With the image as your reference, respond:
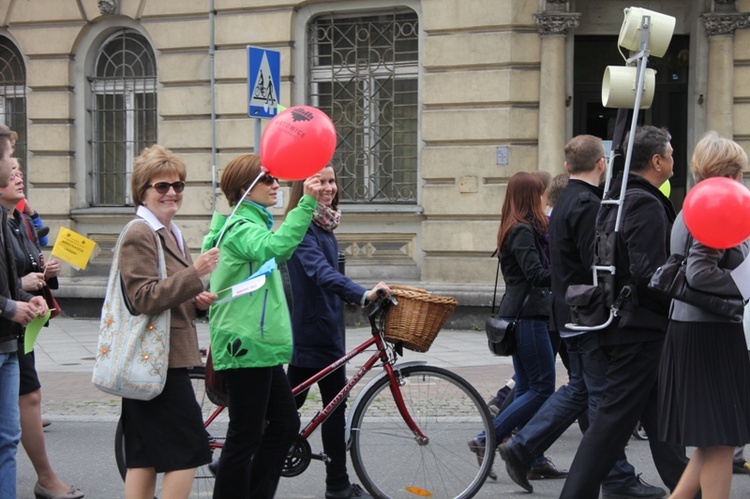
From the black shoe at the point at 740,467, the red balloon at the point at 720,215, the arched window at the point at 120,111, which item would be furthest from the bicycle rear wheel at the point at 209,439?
the arched window at the point at 120,111

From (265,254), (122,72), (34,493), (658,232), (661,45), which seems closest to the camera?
(265,254)

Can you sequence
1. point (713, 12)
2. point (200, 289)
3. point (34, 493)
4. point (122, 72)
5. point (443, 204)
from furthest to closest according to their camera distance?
point (122, 72) → point (443, 204) → point (713, 12) → point (34, 493) → point (200, 289)

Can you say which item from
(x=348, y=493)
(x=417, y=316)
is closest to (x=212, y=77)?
(x=348, y=493)

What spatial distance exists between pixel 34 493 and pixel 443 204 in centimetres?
821

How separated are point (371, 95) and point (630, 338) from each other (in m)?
9.61

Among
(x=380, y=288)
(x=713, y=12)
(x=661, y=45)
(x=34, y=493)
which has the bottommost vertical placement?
(x=34, y=493)

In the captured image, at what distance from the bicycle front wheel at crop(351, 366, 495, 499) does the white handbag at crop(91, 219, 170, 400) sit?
1.51m

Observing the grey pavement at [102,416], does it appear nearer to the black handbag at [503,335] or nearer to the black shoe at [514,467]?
the black shoe at [514,467]

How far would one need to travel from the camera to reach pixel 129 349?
419cm

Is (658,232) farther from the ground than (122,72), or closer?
closer

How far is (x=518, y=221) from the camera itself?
630cm

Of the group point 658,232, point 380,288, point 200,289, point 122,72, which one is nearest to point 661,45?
point 658,232

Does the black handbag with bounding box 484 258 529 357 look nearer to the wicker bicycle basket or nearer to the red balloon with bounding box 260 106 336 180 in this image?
the wicker bicycle basket

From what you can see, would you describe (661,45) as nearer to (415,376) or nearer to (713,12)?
(415,376)
